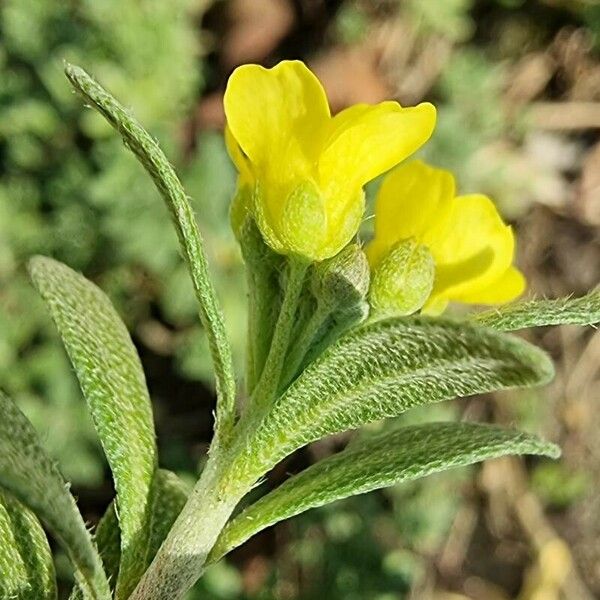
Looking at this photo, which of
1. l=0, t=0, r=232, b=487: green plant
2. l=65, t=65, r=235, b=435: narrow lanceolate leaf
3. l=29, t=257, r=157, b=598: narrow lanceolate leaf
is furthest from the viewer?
l=0, t=0, r=232, b=487: green plant

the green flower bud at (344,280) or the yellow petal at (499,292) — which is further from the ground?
the yellow petal at (499,292)

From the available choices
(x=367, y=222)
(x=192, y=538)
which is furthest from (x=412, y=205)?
(x=367, y=222)

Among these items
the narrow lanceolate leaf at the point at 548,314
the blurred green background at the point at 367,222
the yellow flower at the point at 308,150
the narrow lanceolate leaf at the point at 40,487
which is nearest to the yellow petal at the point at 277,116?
the yellow flower at the point at 308,150

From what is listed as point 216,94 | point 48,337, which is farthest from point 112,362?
point 216,94

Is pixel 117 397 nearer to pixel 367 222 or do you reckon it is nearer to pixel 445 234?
pixel 445 234

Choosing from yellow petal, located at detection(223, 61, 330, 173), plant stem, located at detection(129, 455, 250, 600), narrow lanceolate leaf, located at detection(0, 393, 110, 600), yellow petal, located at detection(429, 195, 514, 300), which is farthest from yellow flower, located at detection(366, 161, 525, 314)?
narrow lanceolate leaf, located at detection(0, 393, 110, 600)

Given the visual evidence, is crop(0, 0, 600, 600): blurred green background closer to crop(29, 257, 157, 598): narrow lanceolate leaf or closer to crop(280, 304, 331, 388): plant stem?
crop(29, 257, 157, 598): narrow lanceolate leaf

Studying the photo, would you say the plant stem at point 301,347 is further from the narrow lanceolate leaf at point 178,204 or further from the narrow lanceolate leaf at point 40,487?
the narrow lanceolate leaf at point 40,487

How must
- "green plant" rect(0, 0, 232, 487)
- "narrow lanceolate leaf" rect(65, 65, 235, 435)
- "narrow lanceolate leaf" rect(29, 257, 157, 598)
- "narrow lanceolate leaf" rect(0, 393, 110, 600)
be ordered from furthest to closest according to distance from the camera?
"green plant" rect(0, 0, 232, 487) < "narrow lanceolate leaf" rect(29, 257, 157, 598) < "narrow lanceolate leaf" rect(65, 65, 235, 435) < "narrow lanceolate leaf" rect(0, 393, 110, 600)
